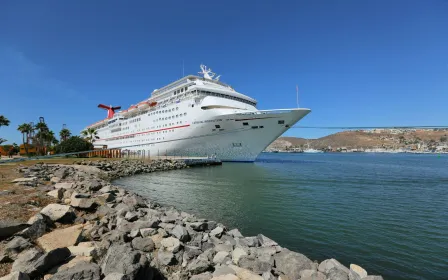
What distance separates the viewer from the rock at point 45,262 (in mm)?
3504

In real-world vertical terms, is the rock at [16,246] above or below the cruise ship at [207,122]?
below

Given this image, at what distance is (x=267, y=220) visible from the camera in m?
10.3

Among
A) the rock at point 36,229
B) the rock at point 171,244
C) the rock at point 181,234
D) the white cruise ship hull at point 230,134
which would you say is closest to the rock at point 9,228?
the rock at point 36,229

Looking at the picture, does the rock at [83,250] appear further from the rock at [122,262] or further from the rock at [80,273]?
the rock at [80,273]

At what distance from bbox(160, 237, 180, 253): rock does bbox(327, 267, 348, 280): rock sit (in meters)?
3.33

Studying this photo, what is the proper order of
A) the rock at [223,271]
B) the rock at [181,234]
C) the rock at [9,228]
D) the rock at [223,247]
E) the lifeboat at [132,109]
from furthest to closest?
the lifeboat at [132,109], the rock at [181,234], the rock at [223,247], the rock at [9,228], the rock at [223,271]

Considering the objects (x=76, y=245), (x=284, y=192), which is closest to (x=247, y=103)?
(x=284, y=192)

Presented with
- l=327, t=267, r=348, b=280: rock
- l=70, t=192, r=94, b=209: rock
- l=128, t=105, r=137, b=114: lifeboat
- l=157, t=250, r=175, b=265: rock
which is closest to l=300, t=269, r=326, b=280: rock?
l=327, t=267, r=348, b=280: rock

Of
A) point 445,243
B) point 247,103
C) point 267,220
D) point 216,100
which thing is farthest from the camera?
point 247,103

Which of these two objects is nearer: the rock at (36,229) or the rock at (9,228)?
the rock at (9,228)

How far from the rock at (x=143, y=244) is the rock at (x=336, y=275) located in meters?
4.00

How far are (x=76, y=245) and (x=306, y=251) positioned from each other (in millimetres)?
6505

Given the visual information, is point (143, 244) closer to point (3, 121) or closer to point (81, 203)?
point (81, 203)

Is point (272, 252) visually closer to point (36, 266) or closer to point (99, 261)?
point (99, 261)
